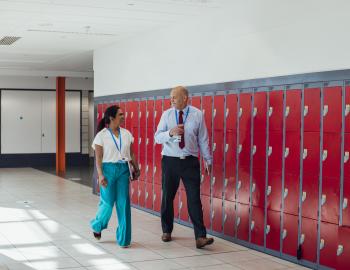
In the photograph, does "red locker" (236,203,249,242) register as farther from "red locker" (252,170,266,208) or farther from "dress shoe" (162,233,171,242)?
"dress shoe" (162,233,171,242)

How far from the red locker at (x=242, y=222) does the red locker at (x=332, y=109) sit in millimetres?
1547

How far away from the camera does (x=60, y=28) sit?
8320 millimetres

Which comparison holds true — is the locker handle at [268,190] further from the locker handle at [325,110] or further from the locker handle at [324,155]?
the locker handle at [325,110]

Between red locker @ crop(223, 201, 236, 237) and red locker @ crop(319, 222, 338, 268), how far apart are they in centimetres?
144

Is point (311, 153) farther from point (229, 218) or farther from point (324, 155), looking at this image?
point (229, 218)

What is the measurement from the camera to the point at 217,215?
6.72 m

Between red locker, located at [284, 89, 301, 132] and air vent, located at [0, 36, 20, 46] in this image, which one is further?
air vent, located at [0, 36, 20, 46]

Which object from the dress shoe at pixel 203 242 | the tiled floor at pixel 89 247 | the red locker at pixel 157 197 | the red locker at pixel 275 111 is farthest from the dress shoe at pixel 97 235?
the red locker at pixel 275 111

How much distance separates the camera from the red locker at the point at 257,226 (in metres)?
5.93

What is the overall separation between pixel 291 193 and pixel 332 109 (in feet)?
3.18

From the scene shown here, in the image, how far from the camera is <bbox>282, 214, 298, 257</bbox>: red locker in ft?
17.9

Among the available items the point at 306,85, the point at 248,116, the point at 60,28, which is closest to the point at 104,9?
the point at 60,28

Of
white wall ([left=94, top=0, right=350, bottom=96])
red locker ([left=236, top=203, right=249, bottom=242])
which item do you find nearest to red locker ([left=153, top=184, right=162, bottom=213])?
white wall ([left=94, top=0, right=350, bottom=96])

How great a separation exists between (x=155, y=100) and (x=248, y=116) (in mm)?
2423
